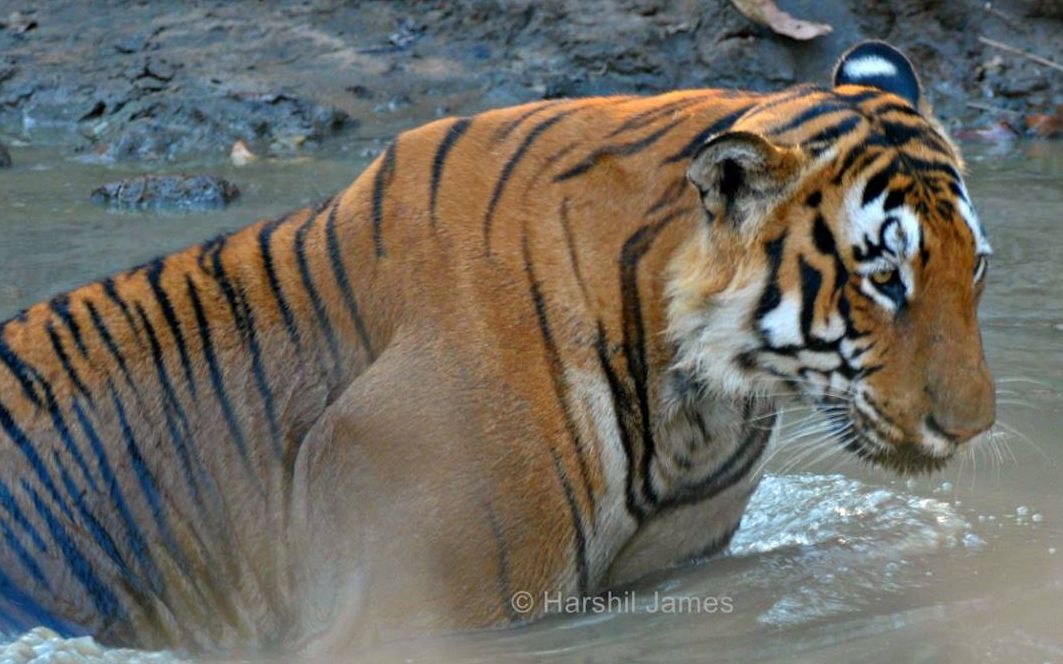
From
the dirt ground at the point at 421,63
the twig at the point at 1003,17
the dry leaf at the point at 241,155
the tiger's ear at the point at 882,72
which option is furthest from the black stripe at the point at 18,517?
the twig at the point at 1003,17

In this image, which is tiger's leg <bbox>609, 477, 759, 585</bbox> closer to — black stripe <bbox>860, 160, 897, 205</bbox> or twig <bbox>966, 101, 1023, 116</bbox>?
black stripe <bbox>860, 160, 897, 205</bbox>

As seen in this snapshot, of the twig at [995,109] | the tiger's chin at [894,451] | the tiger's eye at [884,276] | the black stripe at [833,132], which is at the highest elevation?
the black stripe at [833,132]

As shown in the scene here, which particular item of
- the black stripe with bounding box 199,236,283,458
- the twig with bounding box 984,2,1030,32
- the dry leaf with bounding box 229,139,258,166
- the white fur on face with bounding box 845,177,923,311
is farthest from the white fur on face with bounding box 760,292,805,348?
the twig with bounding box 984,2,1030,32

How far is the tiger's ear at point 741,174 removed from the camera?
8.23 ft

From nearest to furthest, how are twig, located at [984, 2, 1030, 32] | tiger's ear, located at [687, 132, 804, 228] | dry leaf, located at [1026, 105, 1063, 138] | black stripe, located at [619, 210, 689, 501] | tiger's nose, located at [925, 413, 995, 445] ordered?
tiger's ear, located at [687, 132, 804, 228]
tiger's nose, located at [925, 413, 995, 445]
black stripe, located at [619, 210, 689, 501]
dry leaf, located at [1026, 105, 1063, 138]
twig, located at [984, 2, 1030, 32]

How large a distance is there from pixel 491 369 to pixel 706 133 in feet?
1.75

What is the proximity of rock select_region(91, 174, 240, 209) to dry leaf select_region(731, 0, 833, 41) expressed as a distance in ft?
9.16

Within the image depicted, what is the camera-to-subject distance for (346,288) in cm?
283

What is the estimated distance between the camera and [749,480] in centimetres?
299

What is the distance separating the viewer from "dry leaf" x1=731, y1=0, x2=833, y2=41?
26.1 feet

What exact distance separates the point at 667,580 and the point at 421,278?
2.42ft

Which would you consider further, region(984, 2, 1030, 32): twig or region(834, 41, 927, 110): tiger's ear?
region(984, 2, 1030, 32): twig

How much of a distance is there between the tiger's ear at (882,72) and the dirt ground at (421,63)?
473cm

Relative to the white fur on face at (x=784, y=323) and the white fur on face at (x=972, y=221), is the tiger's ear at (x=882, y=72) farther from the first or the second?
the white fur on face at (x=784, y=323)
